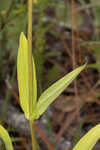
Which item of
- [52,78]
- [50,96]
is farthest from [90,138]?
[52,78]

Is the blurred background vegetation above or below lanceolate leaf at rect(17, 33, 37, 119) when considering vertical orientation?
below

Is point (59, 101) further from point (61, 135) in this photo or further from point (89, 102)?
point (61, 135)

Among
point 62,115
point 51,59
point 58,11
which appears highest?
point 58,11

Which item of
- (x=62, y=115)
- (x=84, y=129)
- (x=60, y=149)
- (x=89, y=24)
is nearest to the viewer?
(x=60, y=149)

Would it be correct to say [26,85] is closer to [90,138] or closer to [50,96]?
[50,96]

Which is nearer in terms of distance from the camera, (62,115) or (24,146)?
(24,146)

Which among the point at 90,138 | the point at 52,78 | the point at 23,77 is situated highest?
the point at 23,77

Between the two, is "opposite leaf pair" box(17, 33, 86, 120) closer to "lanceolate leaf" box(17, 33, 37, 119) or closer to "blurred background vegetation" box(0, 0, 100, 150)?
"lanceolate leaf" box(17, 33, 37, 119)

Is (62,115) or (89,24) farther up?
(89,24)

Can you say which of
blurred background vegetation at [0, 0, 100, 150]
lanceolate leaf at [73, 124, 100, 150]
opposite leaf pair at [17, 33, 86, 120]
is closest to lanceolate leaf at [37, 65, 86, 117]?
opposite leaf pair at [17, 33, 86, 120]

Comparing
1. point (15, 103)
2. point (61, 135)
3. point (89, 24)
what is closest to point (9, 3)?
point (15, 103)

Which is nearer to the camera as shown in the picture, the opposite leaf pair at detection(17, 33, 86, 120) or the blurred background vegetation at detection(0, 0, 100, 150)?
the opposite leaf pair at detection(17, 33, 86, 120)
